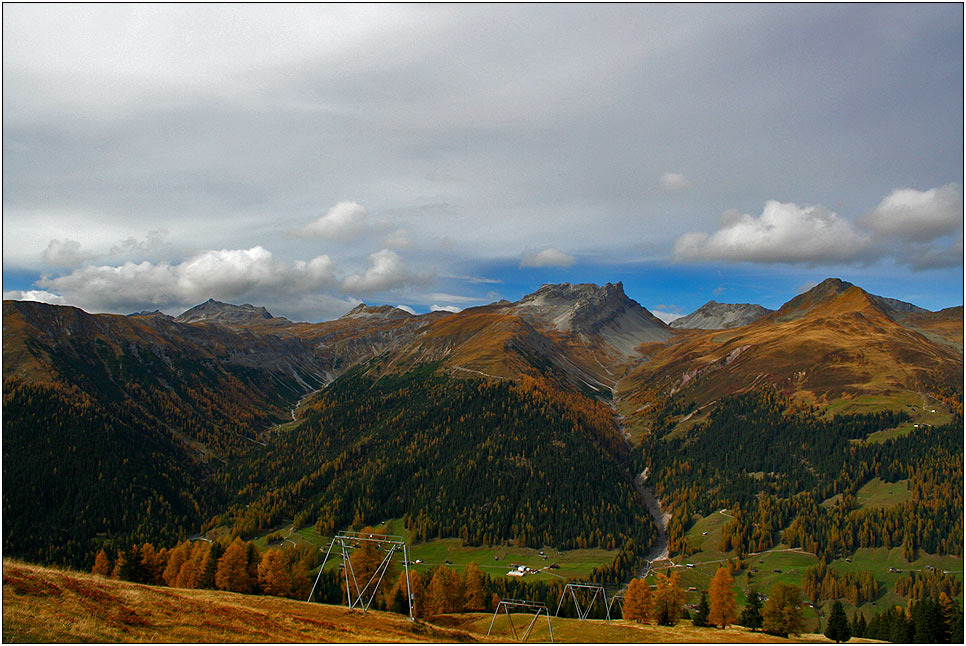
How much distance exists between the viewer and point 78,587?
40.5m

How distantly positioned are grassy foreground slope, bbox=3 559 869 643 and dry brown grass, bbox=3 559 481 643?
0.18 feet

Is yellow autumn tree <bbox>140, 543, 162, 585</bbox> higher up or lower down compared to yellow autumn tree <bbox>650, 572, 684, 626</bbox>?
lower down

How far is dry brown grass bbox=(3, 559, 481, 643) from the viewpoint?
32812 mm

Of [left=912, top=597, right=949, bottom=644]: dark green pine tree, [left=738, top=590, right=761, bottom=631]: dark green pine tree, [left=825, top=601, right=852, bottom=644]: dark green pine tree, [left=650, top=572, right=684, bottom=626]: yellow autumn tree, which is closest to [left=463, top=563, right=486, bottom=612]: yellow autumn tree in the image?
[left=650, top=572, right=684, bottom=626]: yellow autumn tree

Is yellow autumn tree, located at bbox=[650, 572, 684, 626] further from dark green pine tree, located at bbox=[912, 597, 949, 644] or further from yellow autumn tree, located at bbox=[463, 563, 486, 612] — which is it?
dark green pine tree, located at bbox=[912, 597, 949, 644]

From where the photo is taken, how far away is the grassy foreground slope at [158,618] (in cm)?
3303

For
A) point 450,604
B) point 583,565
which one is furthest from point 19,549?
point 583,565

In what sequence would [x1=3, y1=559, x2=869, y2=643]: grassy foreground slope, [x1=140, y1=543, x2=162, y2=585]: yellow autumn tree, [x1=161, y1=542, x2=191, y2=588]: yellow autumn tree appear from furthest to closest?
[x1=161, y1=542, x2=191, y2=588]: yellow autumn tree, [x1=140, y1=543, x2=162, y2=585]: yellow autumn tree, [x1=3, y1=559, x2=869, y2=643]: grassy foreground slope

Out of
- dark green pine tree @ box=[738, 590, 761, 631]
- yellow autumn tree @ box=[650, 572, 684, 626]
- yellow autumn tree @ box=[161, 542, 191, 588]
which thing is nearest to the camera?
dark green pine tree @ box=[738, 590, 761, 631]

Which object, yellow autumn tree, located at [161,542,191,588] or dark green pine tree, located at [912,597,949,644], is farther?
yellow autumn tree, located at [161,542,191,588]

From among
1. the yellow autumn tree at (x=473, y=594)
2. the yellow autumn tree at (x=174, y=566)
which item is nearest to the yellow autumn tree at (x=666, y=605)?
the yellow autumn tree at (x=473, y=594)

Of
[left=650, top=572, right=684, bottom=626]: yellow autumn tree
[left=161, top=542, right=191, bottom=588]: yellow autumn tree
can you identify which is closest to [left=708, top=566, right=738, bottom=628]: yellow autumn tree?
[left=650, top=572, right=684, bottom=626]: yellow autumn tree

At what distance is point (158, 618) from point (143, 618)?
69.9 inches

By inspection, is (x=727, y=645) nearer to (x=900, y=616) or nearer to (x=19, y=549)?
(x=900, y=616)
